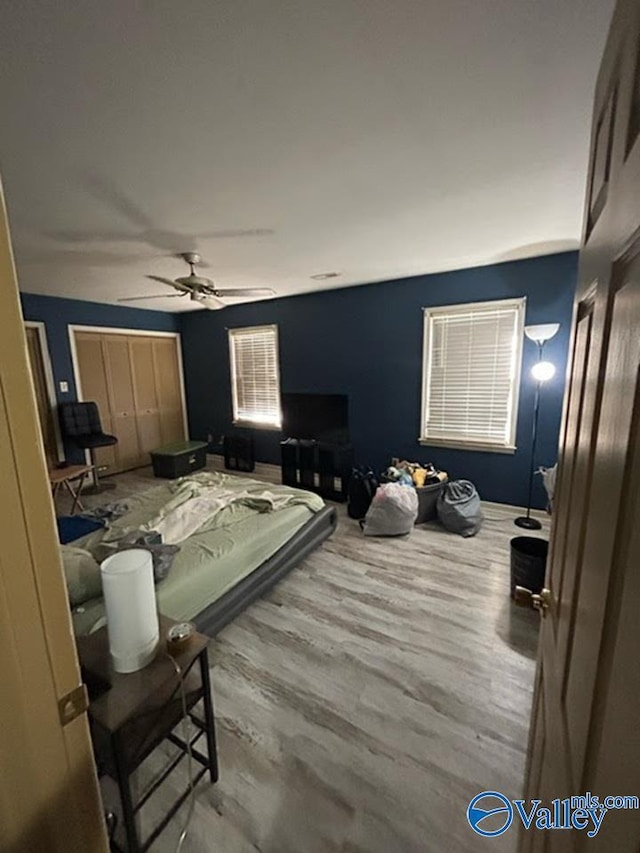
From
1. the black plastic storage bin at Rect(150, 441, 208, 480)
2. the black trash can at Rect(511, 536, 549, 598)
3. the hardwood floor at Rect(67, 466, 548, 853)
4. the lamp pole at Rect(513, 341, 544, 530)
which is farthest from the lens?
the black plastic storage bin at Rect(150, 441, 208, 480)

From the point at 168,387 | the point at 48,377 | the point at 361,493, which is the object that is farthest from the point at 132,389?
the point at 361,493

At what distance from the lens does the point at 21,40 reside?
107cm

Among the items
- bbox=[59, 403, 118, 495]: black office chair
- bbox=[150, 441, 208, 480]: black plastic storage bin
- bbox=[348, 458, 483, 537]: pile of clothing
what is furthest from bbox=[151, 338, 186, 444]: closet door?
bbox=[348, 458, 483, 537]: pile of clothing

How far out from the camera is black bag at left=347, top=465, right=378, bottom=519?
3.57 meters

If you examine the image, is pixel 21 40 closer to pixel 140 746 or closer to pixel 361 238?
pixel 361 238

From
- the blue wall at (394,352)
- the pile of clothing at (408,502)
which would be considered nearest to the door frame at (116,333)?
the blue wall at (394,352)

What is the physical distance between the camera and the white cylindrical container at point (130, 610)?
3.55 ft

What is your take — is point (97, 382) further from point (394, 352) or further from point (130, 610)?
point (130, 610)

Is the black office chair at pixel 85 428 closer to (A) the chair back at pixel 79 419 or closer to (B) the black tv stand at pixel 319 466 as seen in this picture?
(A) the chair back at pixel 79 419

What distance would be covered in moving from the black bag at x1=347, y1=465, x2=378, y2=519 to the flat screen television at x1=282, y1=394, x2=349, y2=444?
0.77 m

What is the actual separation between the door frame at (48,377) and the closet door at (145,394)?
42.4 inches

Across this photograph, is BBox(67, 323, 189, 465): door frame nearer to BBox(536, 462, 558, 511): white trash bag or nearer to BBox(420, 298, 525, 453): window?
BBox(420, 298, 525, 453): window

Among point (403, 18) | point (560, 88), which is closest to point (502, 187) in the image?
point (560, 88)

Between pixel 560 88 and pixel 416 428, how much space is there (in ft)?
10.1
